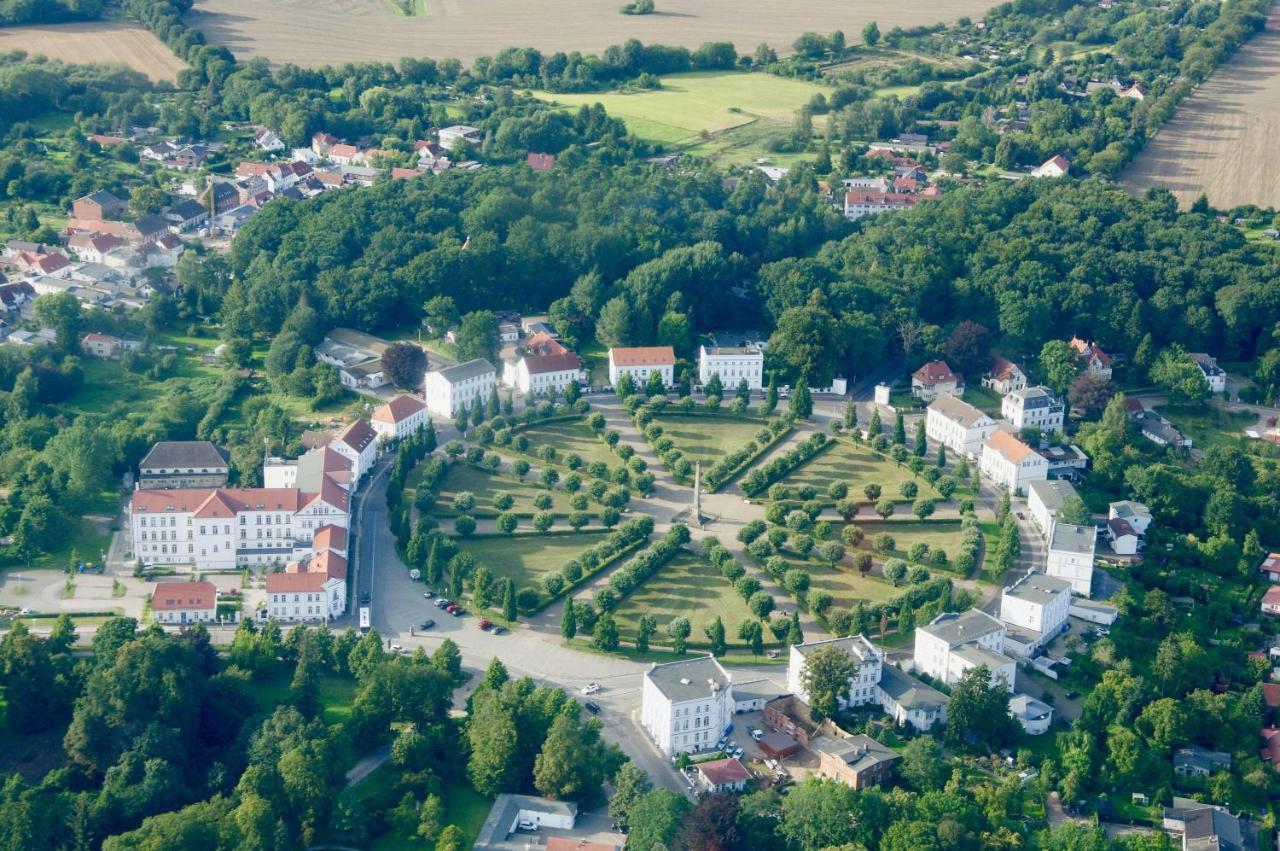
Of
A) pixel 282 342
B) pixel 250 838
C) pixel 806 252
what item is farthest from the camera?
pixel 806 252

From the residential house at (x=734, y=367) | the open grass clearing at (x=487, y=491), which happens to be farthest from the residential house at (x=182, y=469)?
the residential house at (x=734, y=367)

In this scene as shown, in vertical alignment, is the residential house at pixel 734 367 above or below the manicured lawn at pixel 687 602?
above

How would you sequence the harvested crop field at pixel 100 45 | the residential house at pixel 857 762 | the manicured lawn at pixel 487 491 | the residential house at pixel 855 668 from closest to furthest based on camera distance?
the residential house at pixel 857 762 < the residential house at pixel 855 668 < the manicured lawn at pixel 487 491 < the harvested crop field at pixel 100 45

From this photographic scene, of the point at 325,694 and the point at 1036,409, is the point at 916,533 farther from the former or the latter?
the point at 325,694

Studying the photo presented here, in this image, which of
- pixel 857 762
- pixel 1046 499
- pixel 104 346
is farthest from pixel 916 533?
pixel 104 346

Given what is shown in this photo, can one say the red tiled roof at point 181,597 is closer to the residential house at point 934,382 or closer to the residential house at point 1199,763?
the residential house at point 1199,763

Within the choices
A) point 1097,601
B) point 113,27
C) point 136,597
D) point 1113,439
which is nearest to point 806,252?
point 1113,439

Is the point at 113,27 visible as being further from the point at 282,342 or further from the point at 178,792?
the point at 178,792
